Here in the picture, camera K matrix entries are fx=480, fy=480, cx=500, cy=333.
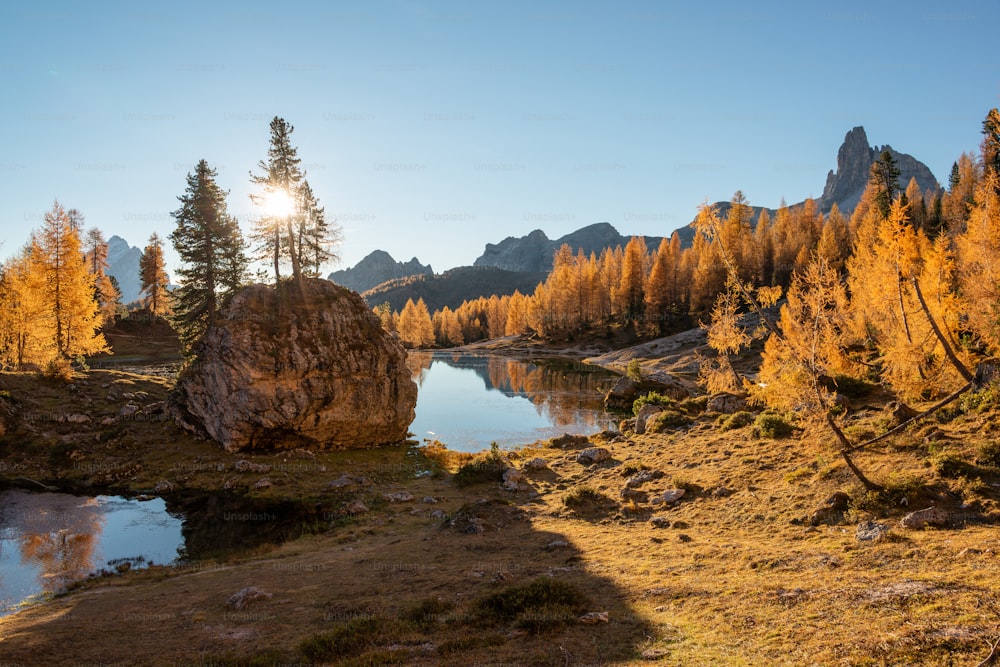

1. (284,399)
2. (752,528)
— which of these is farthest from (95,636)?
(284,399)

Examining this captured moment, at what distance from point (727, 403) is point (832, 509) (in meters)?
22.7

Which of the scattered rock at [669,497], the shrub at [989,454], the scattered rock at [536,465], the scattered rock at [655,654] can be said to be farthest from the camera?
the scattered rock at [536,465]

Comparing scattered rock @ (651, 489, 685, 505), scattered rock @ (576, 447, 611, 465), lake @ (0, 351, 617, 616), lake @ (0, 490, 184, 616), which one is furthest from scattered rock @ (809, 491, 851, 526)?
lake @ (0, 490, 184, 616)

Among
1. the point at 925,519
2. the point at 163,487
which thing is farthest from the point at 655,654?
the point at 163,487

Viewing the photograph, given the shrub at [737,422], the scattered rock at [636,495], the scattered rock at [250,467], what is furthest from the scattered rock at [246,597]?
the shrub at [737,422]

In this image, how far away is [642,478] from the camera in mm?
24625

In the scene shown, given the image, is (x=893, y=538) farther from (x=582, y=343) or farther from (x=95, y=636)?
(x=582, y=343)

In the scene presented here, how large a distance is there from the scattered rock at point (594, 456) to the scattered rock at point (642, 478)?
4.70 metres

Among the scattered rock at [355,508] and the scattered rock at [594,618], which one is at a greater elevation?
the scattered rock at [594,618]

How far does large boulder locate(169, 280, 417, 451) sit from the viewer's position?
109 feet

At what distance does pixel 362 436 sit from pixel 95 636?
25209 millimetres

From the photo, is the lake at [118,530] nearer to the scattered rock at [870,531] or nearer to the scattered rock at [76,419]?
the scattered rock at [76,419]

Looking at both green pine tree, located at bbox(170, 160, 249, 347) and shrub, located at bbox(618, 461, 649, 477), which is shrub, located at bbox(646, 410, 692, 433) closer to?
shrub, located at bbox(618, 461, 649, 477)

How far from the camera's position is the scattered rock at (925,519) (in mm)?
13202
